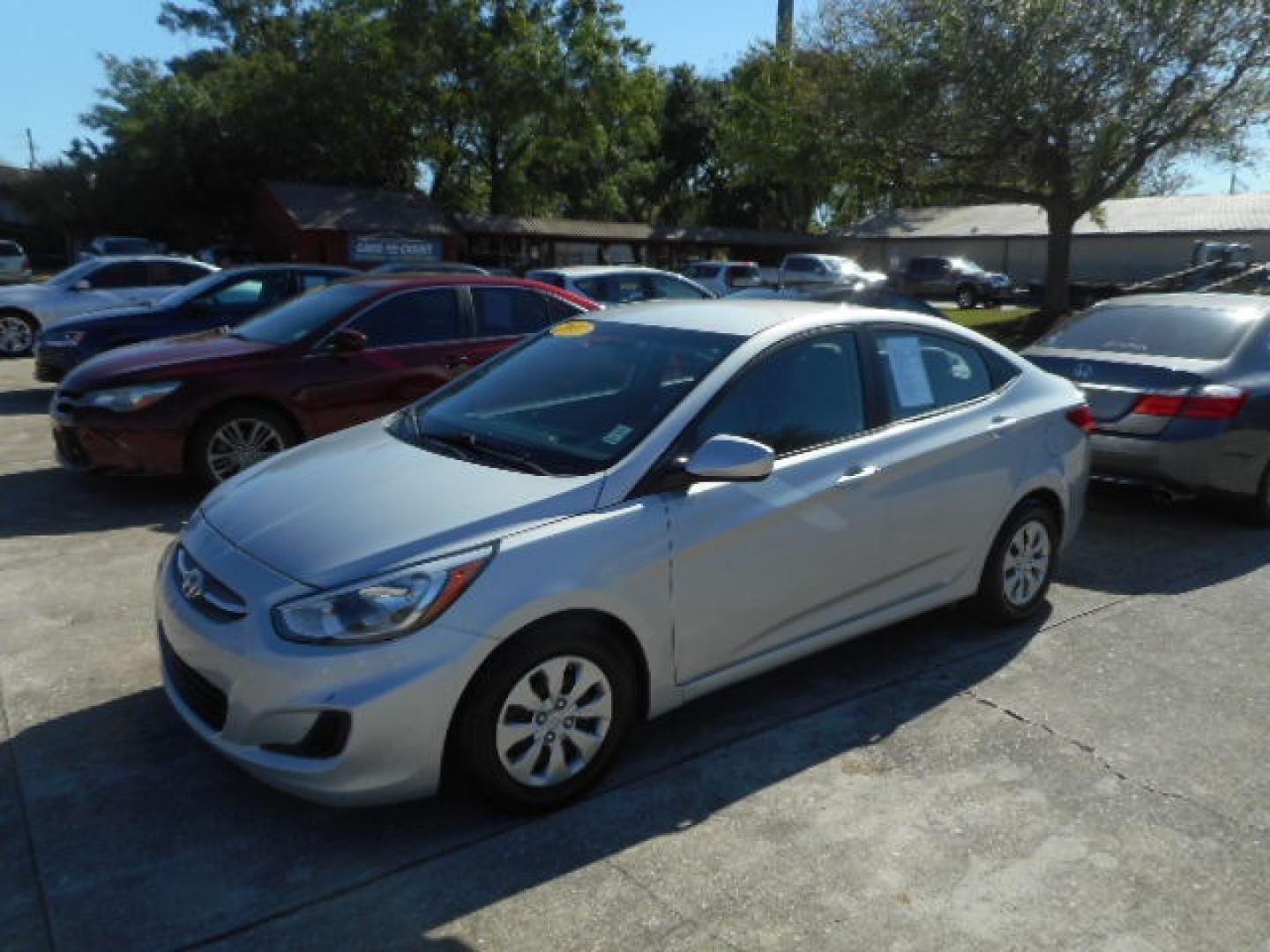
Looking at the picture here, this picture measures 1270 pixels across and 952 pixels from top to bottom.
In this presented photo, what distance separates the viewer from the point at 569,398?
4020 millimetres

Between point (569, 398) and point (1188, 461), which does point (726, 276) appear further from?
point (569, 398)

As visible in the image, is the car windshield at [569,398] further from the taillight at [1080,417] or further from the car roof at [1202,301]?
the car roof at [1202,301]

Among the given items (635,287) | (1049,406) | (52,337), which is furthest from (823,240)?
(1049,406)

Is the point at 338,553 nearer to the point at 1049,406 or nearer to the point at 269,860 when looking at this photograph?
the point at 269,860

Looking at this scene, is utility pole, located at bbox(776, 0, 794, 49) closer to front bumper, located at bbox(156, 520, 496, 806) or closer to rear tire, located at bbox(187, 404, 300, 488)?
rear tire, located at bbox(187, 404, 300, 488)

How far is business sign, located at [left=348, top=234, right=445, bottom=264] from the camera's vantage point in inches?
1250

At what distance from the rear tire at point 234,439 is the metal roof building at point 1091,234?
1355 inches

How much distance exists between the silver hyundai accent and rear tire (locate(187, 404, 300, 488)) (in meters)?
2.97

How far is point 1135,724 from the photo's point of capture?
13.2 ft

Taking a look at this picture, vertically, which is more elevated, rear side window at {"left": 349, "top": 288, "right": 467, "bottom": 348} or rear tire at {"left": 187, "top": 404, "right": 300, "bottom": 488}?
rear side window at {"left": 349, "top": 288, "right": 467, "bottom": 348}

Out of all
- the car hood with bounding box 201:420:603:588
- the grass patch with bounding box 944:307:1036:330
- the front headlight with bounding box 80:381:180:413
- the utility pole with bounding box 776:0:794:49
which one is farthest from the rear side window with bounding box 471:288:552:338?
the utility pole with bounding box 776:0:794:49

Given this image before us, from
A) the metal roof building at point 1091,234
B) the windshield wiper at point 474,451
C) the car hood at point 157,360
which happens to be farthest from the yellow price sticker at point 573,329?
the metal roof building at point 1091,234

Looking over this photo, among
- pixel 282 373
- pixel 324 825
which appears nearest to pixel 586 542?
pixel 324 825

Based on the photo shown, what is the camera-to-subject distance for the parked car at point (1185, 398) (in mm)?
6383
